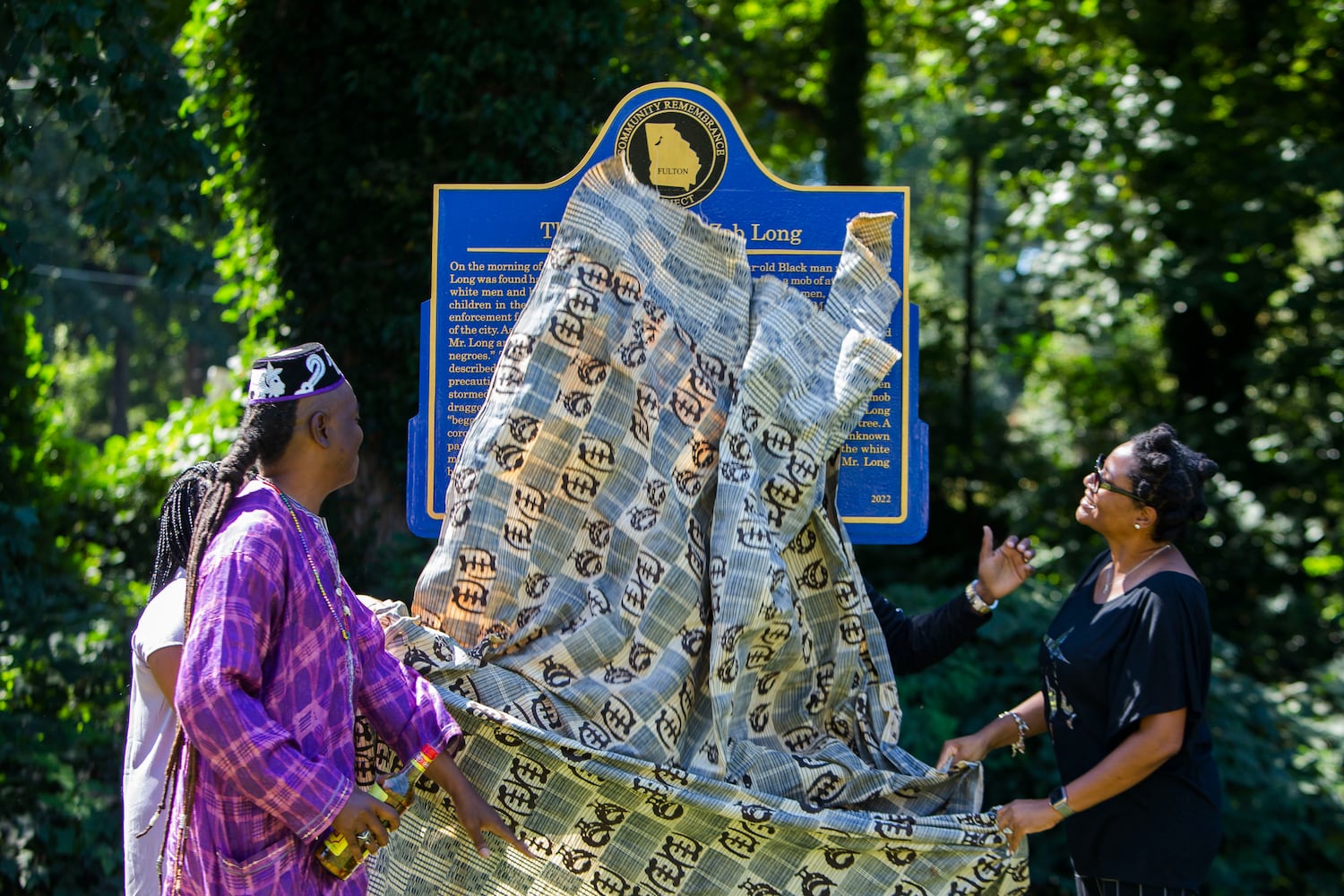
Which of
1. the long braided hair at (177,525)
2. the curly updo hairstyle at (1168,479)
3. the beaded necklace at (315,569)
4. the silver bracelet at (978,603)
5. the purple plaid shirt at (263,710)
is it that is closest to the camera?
the purple plaid shirt at (263,710)

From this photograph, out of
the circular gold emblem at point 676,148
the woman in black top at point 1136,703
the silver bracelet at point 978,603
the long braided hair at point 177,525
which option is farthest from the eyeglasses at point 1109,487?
the long braided hair at point 177,525

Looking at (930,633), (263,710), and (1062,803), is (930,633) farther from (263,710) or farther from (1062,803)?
(263,710)

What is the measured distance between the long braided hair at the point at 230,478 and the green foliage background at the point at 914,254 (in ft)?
10.6

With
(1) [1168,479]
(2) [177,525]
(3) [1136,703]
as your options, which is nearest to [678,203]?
(1) [1168,479]

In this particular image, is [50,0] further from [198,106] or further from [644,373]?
[644,373]

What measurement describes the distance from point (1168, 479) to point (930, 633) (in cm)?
79

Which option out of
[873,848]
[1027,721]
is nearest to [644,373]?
[873,848]

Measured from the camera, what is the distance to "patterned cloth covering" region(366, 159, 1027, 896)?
9.86 ft

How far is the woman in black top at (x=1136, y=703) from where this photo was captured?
3182 mm

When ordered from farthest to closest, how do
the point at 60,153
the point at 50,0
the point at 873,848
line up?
the point at 60,153 → the point at 50,0 → the point at 873,848

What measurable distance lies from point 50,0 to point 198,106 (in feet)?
7.00

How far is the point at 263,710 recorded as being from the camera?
7.79ft

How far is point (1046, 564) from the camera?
896cm

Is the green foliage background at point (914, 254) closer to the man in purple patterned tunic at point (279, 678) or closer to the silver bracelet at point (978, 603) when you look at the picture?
the silver bracelet at point (978, 603)
